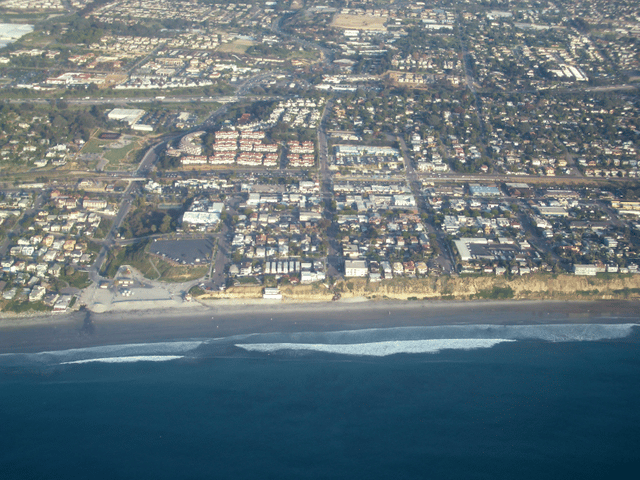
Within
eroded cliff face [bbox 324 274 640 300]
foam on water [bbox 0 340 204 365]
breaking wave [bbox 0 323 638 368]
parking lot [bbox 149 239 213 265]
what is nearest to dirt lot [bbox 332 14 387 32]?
parking lot [bbox 149 239 213 265]

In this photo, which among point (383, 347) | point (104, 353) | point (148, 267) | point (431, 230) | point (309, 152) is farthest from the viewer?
point (309, 152)

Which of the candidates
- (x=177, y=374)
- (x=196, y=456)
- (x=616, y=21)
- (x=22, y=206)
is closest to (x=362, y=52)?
(x=616, y=21)

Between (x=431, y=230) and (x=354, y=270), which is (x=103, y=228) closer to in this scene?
(x=354, y=270)

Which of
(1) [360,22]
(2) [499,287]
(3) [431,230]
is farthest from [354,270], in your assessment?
(1) [360,22]

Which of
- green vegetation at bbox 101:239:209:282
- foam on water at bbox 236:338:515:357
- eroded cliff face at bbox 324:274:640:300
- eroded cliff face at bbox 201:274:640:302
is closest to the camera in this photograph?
foam on water at bbox 236:338:515:357

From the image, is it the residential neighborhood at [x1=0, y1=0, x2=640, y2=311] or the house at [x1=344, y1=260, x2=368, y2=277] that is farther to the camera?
the residential neighborhood at [x1=0, y1=0, x2=640, y2=311]

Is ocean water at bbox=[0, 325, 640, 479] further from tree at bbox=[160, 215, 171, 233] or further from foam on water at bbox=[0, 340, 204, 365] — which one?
tree at bbox=[160, 215, 171, 233]
